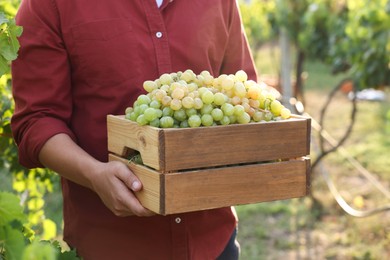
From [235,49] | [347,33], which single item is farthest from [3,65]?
[347,33]

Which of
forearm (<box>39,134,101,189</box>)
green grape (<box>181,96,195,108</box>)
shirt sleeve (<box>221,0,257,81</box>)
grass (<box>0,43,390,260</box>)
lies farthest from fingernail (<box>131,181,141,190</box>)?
grass (<box>0,43,390,260</box>)

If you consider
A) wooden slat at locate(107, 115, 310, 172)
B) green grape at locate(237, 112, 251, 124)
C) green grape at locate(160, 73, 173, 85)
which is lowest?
wooden slat at locate(107, 115, 310, 172)

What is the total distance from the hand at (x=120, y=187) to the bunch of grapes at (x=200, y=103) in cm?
14

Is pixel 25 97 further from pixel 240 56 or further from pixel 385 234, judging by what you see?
pixel 385 234

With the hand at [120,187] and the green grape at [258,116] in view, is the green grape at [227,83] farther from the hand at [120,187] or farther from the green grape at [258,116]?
the hand at [120,187]

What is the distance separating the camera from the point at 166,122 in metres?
1.83

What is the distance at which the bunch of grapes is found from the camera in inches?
→ 72.5

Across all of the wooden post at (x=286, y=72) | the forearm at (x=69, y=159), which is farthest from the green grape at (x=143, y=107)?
the wooden post at (x=286, y=72)

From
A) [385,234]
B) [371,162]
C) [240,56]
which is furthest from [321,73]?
[240,56]

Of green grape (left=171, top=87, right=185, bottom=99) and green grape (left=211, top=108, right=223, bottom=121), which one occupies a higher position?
green grape (left=171, top=87, right=185, bottom=99)

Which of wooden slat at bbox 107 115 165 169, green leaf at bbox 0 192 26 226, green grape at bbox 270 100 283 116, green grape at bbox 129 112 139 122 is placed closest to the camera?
green leaf at bbox 0 192 26 226

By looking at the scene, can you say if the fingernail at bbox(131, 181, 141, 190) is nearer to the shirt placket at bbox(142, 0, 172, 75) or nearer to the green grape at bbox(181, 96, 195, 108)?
the green grape at bbox(181, 96, 195, 108)

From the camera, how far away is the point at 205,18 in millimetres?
2285

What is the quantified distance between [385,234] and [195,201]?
14.6ft
